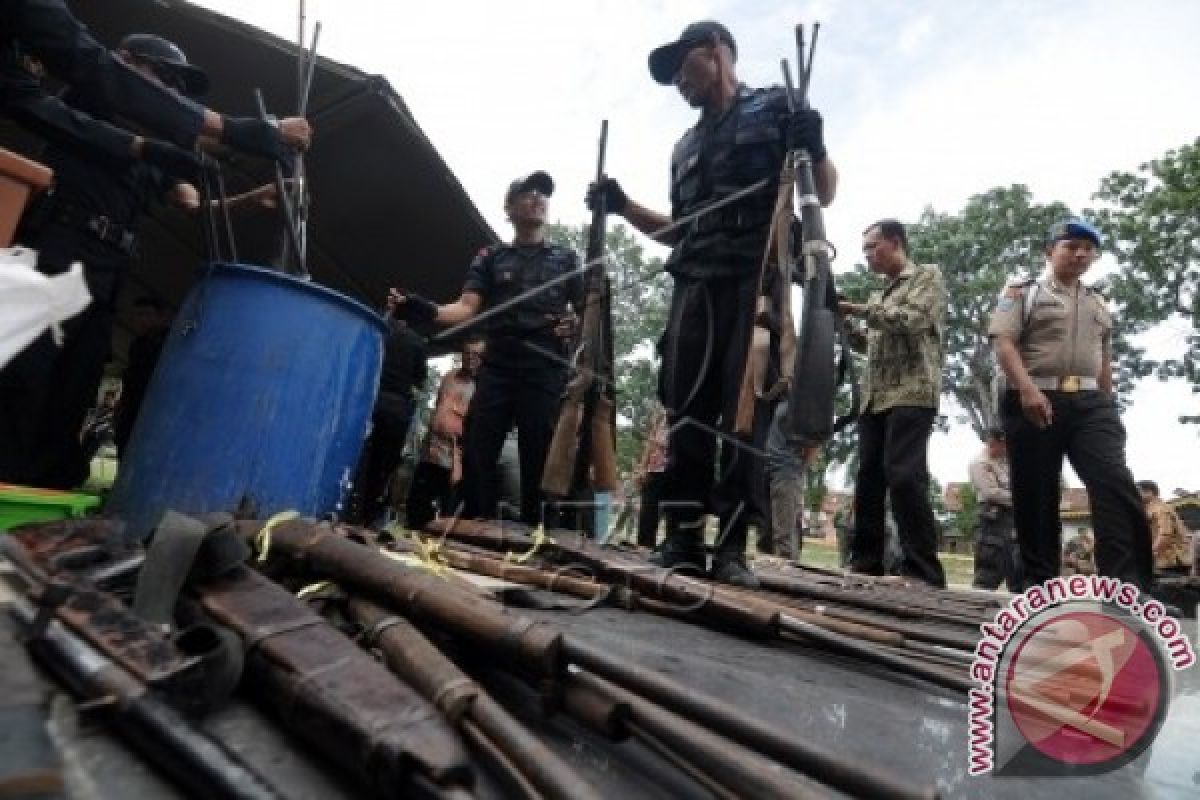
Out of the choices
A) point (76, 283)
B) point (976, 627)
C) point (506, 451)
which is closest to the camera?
point (76, 283)

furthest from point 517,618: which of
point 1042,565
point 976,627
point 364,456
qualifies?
point 364,456

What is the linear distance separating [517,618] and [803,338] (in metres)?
1.60

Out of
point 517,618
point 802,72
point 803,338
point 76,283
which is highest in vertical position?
point 802,72

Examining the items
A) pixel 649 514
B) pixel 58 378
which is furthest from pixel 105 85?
pixel 649 514

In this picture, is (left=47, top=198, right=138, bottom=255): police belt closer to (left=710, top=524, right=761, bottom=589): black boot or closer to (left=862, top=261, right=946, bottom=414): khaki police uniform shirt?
(left=710, top=524, right=761, bottom=589): black boot

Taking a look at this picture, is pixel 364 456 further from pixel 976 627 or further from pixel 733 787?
pixel 733 787

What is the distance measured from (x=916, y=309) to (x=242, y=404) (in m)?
3.63

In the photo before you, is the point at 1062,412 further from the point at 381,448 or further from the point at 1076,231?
the point at 381,448

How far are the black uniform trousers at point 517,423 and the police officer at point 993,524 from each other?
5.21 m

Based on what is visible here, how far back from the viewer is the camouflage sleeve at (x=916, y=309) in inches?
163

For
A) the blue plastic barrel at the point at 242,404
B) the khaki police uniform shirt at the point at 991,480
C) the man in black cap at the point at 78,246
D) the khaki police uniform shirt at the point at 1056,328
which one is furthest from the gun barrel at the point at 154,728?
the khaki police uniform shirt at the point at 991,480

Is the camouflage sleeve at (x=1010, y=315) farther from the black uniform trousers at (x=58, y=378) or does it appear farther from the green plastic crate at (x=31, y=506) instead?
the black uniform trousers at (x=58, y=378)

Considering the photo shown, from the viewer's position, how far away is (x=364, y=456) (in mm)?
5379

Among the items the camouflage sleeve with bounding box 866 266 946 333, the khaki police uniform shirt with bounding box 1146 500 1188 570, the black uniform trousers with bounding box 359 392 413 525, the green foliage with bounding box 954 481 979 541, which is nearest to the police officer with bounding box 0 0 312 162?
the black uniform trousers with bounding box 359 392 413 525
